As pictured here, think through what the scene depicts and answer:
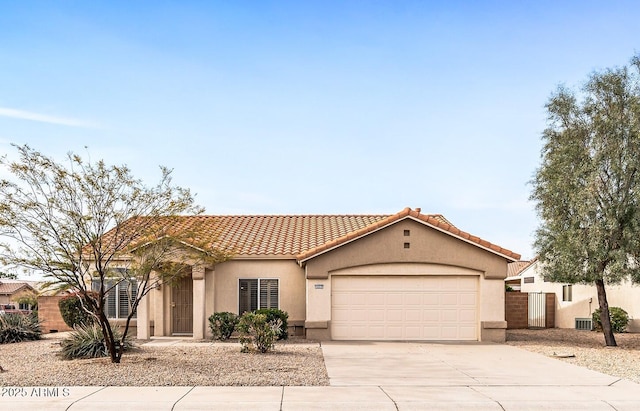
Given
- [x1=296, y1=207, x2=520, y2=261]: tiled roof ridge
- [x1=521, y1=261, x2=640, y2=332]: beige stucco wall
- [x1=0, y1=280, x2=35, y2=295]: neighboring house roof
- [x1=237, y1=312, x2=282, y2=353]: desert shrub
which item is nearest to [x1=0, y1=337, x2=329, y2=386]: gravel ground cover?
[x1=237, y1=312, x2=282, y2=353]: desert shrub

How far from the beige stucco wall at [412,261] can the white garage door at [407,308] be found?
1.00 ft

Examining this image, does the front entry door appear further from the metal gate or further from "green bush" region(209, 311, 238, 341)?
the metal gate

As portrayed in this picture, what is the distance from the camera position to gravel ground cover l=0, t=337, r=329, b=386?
1289 cm

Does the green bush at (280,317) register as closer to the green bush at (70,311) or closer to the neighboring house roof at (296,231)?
the neighboring house roof at (296,231)

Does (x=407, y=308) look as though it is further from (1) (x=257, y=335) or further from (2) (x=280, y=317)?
(1) (x=257, y=335)

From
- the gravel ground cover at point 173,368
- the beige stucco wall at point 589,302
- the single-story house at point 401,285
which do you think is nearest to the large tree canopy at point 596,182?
the single-story house at point 401,285

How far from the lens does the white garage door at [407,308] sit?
72.1 feet

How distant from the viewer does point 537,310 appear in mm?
31031

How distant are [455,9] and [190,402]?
11201mm

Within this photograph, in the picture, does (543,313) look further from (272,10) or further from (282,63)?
(272,10)

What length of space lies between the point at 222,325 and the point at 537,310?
16.0 m

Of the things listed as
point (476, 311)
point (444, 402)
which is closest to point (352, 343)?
point (476, 311)

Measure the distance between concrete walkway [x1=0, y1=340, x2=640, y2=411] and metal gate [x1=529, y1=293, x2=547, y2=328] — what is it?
50.4 feet

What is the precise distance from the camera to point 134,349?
1808 cm
